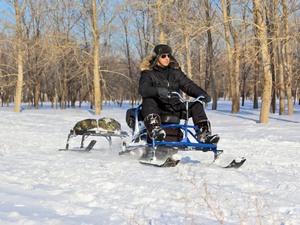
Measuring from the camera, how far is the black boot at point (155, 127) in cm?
546

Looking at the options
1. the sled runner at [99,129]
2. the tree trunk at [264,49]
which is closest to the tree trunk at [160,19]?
the tree trunk at [264,49]

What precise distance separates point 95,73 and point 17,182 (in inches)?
723

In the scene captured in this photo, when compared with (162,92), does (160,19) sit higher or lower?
higher

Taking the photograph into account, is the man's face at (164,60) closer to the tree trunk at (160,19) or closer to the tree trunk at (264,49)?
the tree trunk at (264,49)

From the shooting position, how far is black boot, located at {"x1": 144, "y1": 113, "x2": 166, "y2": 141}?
5.46m

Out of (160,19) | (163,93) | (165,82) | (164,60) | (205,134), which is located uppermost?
(160,19)

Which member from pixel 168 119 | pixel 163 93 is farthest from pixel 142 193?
pixel 168 119

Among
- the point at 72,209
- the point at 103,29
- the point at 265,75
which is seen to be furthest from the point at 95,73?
the point at 72,209

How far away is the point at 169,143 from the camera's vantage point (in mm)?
5582

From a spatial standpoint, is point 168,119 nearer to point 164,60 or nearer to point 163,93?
point 163,93

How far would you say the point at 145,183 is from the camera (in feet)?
13.7

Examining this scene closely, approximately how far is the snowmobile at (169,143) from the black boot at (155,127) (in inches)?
6.0

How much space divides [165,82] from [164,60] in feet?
1.15

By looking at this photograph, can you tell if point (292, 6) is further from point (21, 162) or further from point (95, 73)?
point (21, 162)
